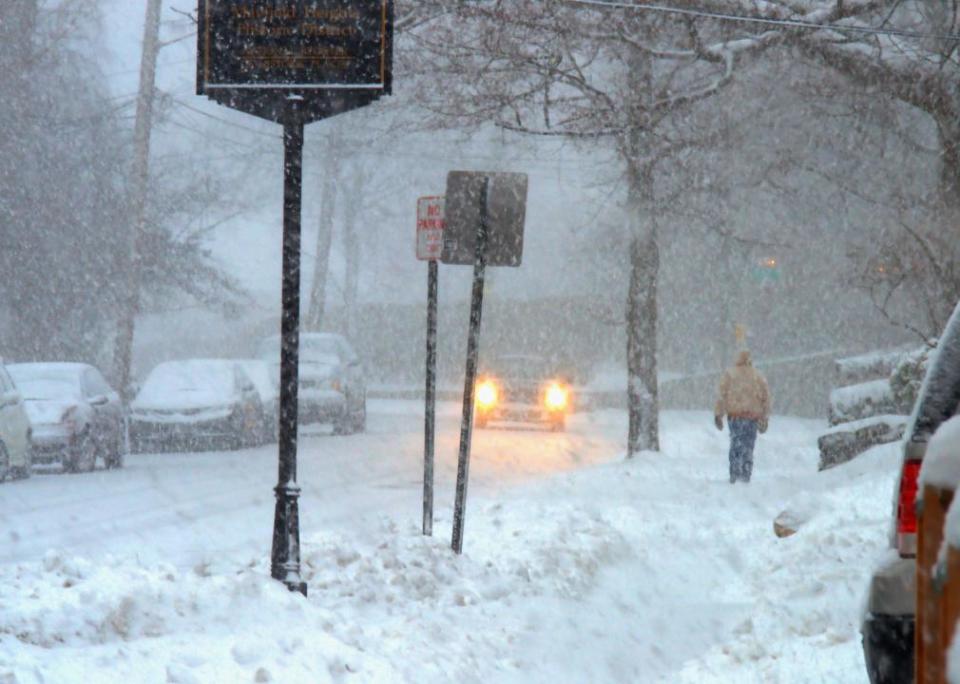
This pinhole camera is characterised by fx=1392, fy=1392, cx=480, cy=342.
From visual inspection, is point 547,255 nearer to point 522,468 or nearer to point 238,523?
point 522,468

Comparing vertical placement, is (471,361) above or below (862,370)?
above

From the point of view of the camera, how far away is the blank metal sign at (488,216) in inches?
411

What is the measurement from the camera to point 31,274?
1098 inches

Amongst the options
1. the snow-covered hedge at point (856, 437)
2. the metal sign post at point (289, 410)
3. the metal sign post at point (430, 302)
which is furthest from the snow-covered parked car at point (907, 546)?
the snow-covered hedge at point (856, 437)

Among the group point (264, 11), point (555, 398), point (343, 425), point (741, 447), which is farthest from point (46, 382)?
point (264, 11)

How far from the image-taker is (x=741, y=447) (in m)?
17.1

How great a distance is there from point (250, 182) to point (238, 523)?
4795cm

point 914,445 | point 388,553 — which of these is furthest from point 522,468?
point 914,445

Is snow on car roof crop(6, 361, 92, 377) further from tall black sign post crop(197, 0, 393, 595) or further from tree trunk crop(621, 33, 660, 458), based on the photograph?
tall black sign post crop(197, 0, 393, 595)

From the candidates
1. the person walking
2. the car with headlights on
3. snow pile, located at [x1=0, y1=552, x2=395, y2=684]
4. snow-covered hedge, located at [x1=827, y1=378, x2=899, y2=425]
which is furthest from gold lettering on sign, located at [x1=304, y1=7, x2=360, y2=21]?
the car with headlights on

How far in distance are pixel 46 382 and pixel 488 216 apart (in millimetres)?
10551

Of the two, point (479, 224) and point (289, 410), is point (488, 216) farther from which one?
point (289, 410)

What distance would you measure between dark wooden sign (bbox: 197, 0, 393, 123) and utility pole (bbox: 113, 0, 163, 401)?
58.1 ft

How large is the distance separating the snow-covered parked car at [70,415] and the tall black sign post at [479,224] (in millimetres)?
9170
